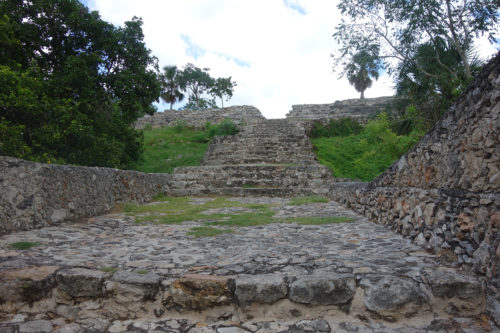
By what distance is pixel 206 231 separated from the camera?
3.08m

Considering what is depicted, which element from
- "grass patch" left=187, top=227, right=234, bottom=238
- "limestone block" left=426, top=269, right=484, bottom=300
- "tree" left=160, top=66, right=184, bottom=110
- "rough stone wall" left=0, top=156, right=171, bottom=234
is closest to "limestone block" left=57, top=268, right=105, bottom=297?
"grass patch" left=187, top=227, right=234, bottom=238

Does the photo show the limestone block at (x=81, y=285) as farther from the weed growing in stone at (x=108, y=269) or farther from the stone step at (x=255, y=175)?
the stone step at (x=255, y=175)

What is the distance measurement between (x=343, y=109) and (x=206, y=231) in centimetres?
1508

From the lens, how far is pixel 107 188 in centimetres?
436

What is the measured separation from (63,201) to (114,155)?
4.58 m

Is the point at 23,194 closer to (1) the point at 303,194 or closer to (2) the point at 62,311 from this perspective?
(2) the point at 62,311

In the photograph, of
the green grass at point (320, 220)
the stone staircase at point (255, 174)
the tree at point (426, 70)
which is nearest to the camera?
the green grass at point (320, 220)

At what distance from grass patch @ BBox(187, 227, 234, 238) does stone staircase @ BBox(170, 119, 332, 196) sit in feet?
11.7

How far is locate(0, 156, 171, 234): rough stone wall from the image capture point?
8.86 feet

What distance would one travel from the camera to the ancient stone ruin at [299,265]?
150cm

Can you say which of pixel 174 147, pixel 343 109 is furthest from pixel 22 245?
pixel 343 109

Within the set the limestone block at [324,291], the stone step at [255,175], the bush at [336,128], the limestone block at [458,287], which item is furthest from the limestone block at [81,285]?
the bush at [336,128]

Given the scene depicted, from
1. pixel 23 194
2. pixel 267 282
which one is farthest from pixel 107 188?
pixel 267 282

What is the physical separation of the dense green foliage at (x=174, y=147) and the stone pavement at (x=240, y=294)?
7.79 meters
